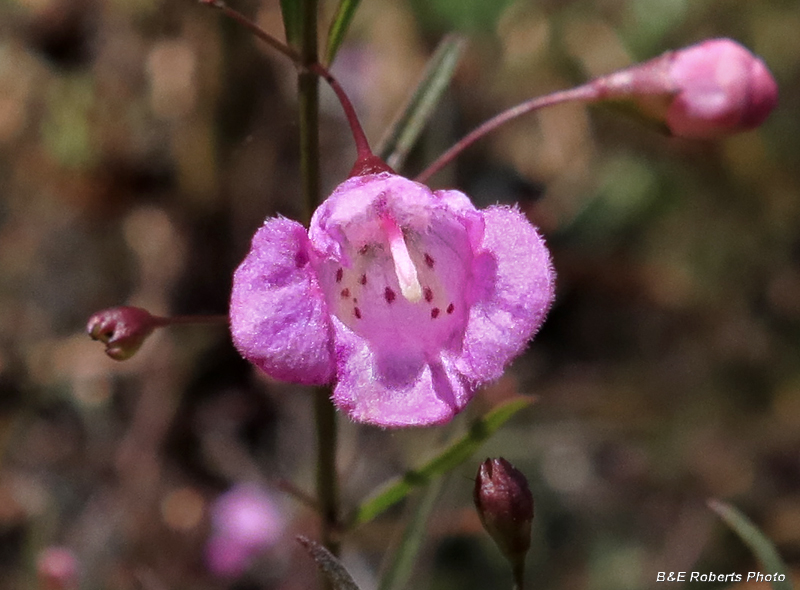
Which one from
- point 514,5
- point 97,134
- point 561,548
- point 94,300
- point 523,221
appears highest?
point 523,221

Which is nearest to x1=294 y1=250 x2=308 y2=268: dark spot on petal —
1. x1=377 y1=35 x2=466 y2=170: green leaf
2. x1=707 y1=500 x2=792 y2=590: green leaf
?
x1=377 y1=35 x2=466 y2=170: green leaf

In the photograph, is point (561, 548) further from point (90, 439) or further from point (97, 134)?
point (97, 134)

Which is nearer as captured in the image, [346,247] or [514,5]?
[346,247]

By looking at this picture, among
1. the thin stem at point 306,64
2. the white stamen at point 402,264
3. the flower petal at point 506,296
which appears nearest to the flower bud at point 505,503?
the flower petal at point 506,296

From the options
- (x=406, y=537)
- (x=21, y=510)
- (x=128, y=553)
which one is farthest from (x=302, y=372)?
(x=21, y=510)

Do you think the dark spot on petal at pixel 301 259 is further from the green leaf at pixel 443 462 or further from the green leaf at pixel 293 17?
the green leaf at pixel 443 462

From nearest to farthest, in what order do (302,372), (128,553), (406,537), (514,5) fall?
(302,372)
(406,537)
(128,553)
(514,5)
